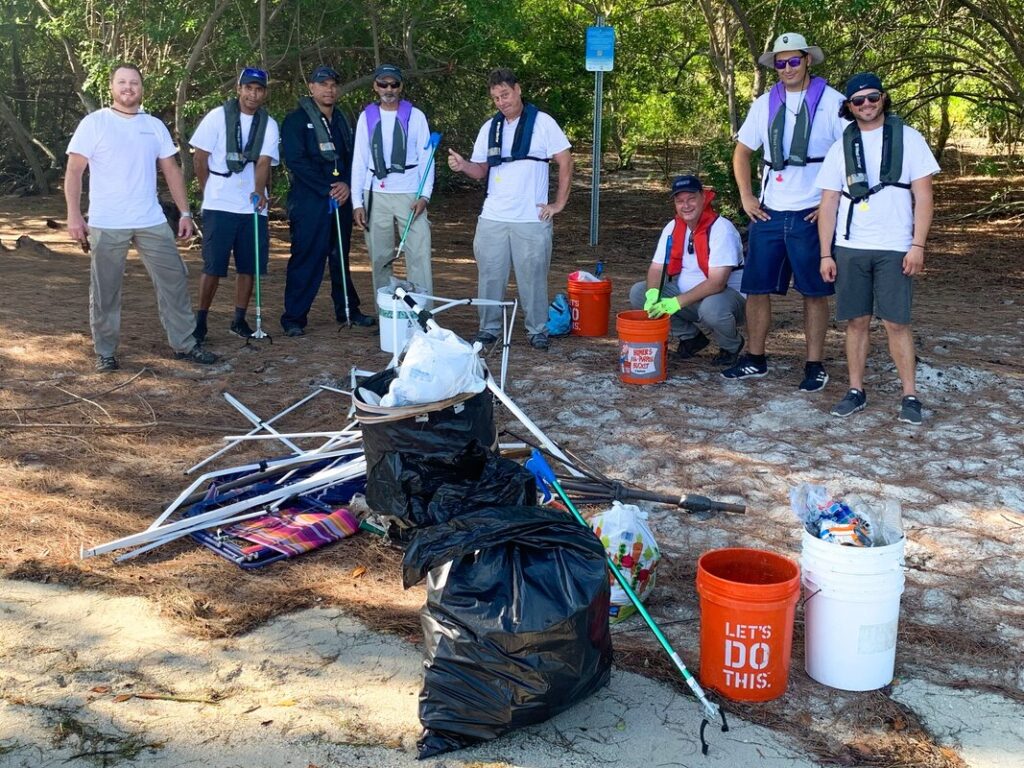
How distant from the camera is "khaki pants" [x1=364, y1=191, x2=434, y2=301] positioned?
764 centimetres

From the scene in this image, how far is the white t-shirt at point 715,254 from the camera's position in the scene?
6703 millimetres

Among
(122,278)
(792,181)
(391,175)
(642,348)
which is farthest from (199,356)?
Result: (792,181)

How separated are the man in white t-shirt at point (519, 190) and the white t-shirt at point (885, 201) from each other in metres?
2.07

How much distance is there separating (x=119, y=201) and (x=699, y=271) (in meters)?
3.47

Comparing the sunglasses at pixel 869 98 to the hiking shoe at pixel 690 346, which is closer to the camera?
the sunglasses at pixel 869 98

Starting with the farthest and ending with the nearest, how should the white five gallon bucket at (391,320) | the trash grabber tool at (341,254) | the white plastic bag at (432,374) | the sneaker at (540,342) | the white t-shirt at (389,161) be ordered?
the trash grabber tool at (341,254) → the white t-shirt at (389,161) → the sneaker at (540,342) → the white five gallon bucket at (391,320) → the white plastic bag at (432,374)

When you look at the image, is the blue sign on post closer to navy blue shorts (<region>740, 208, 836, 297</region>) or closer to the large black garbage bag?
navy blue shorts (<region>740, 208, 836, 297</region>)

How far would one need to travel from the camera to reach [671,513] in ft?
15.9

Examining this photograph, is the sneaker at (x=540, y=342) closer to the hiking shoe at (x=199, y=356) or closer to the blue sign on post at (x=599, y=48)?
the hiking shoe at (x=199, y=356)

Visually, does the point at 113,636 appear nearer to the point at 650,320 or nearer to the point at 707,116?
the point at 650,320

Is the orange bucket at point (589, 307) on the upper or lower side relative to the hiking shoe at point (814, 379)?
upper

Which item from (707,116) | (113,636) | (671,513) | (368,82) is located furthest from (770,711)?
(707,116)

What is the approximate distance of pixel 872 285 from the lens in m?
5.78

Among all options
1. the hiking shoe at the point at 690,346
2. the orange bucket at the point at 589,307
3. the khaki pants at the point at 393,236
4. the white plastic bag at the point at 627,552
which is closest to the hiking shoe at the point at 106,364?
the khaki pants at the point at 393,236
